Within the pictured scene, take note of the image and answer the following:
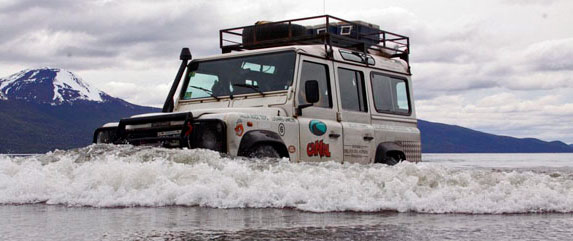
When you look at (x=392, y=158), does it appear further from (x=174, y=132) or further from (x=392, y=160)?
(x=174, y=132)

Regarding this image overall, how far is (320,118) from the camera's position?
32.0 ft

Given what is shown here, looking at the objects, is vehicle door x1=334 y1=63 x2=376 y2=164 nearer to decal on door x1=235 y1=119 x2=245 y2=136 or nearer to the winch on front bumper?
decal on door x1=235 y1=119 x2=245 y2=136

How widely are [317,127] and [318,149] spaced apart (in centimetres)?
28

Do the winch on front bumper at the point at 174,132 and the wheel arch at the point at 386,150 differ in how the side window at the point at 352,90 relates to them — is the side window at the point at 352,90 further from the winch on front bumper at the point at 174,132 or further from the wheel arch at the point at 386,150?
the winch on front bumper at the point at 174,132

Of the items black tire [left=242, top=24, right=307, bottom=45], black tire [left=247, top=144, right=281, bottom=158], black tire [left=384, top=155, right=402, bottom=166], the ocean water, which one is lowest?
the ocean water

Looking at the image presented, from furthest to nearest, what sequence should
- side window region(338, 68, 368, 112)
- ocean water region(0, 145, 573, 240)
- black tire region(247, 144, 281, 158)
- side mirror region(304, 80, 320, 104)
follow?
side window region(338, 68, 368, 112), side mirror region(304, 80, 320, 104), black tire region(247, 144, 281, 158), ocean water region(0, 145, 573, 240)

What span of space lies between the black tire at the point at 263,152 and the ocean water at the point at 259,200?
32cm

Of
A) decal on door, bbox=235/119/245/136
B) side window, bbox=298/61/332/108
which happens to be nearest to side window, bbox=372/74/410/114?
side window, bbox=298/61/332/108

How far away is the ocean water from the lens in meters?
5.24

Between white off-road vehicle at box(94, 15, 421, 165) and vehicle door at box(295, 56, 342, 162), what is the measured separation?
13mm

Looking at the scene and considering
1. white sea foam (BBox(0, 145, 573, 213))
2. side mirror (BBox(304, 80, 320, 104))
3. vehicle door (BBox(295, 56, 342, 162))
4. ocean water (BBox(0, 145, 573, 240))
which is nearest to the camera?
ocean water (BBox(0, 145, 573, 240))

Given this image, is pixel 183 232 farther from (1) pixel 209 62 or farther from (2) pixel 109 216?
(1) pixel 209 62

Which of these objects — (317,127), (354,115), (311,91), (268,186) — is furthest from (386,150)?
(268,186)

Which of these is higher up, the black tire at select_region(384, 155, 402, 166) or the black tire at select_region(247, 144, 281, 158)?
the black tire at select_region(247, 144, 281, 158)
